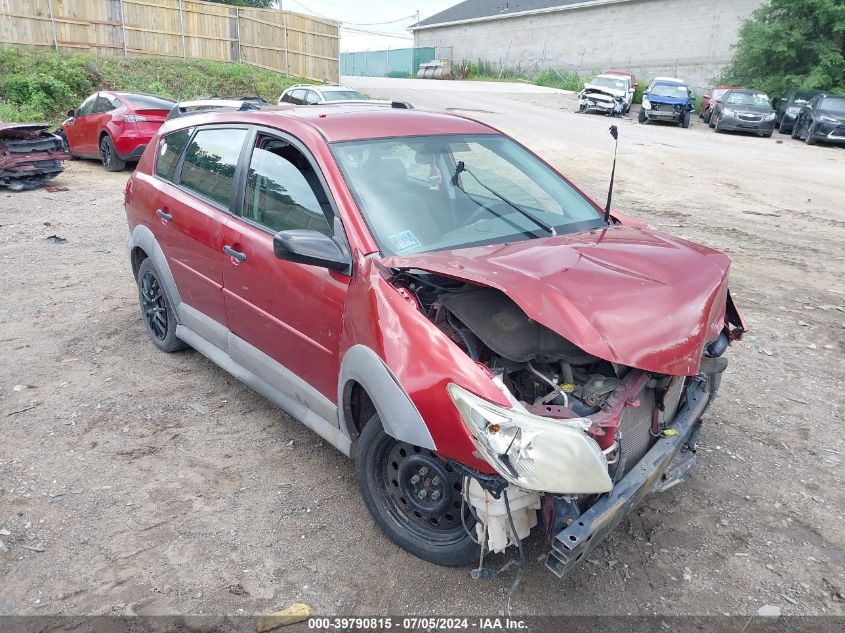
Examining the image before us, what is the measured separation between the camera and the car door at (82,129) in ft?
45.1

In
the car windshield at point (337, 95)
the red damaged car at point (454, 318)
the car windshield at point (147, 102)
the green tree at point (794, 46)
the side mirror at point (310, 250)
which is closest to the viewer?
the red damaged car at point (454, 318)

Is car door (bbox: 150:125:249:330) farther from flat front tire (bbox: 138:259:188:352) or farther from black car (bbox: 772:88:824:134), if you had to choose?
black car (bbox: 772:88:824:134)

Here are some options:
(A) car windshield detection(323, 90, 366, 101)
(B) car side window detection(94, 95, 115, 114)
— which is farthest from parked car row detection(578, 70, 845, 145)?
(B) car side window detection(94, 95, 115, 114)

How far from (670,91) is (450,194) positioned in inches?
919

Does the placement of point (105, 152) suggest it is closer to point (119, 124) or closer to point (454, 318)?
point (119, 124)

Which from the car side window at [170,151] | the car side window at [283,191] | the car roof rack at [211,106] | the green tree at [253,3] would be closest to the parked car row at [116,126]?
the car roof rack at [211,106]

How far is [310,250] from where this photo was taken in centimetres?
306

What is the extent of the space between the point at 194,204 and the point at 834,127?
2129cm

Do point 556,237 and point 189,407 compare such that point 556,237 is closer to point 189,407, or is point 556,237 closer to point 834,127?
point 189,407

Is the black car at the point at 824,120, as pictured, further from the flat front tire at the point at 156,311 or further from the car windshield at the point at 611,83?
the flat front tire at the point at 156,311

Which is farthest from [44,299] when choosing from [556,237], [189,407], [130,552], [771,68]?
[771,68]

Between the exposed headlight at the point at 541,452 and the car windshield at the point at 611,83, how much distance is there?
25750 millimetres

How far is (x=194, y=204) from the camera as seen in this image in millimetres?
4328

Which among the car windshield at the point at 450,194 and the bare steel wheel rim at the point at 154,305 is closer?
the car windshield at the point at 450,194
